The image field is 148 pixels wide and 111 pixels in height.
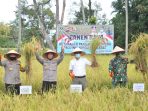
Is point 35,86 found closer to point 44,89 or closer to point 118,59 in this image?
point 44,89

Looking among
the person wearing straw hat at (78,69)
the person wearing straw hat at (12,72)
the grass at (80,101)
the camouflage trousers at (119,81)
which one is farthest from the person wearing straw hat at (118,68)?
the person wearing straw hat at (12,72)

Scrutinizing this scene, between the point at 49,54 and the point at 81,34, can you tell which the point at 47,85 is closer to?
the point at 49,54

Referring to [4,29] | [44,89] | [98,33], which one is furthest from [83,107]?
[98,33]

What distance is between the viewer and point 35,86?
8672 mm

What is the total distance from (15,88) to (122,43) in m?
22.4

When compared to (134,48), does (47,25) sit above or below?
above

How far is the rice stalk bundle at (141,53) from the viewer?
8883mm

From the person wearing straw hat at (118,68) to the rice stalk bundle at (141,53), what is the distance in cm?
68

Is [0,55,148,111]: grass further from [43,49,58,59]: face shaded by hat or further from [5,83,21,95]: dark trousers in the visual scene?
[43,49,58,59]: face shaded by hat

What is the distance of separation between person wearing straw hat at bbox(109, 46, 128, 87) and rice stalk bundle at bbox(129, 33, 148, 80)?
26.9 inches

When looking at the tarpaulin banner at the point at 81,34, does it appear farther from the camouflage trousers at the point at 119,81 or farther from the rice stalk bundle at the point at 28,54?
the camouflage trousers at the point at 119,81

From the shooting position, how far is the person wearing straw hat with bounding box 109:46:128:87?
8.25 meters

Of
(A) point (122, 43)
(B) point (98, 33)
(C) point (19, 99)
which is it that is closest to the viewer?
(C) point (19, 99)

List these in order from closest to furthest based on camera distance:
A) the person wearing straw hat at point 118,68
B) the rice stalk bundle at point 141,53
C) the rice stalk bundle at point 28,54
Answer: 1. the person wearing straw hat at point 118,68
2. the rice stalk bundle at point 28,54
3. the rice stalk bundle at point 141,53
